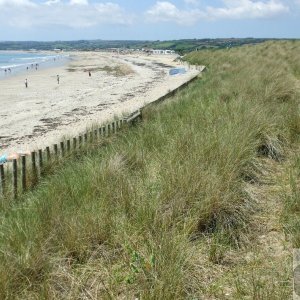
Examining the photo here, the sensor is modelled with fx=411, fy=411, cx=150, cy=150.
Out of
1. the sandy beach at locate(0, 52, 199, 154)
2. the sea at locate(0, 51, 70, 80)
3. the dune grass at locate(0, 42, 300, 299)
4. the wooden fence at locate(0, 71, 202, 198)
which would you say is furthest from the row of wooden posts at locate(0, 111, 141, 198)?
the sea at locate(0, 51, 70, 80)

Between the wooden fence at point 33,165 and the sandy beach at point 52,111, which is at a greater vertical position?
the wooden fence at point 33,165

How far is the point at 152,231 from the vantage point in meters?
3.49

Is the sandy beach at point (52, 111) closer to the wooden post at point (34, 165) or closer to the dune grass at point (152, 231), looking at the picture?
the wooden post at point (34, 165)

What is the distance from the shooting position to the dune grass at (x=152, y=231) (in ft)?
9.60

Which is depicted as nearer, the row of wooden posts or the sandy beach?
the row of wooden posts

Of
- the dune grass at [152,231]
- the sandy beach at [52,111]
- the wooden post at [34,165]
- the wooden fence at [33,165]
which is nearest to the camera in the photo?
the dune grass at [152,231]

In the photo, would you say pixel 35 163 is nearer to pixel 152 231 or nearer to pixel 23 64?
pixel 152 231

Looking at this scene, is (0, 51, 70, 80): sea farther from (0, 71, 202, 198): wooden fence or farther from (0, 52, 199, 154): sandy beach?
(0, 71, 202, 198): wooden fence

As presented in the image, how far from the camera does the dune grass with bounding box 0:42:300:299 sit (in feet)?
9.60

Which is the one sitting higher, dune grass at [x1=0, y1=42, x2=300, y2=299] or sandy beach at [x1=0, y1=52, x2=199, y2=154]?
dune grass at [x1=0, y1=42, x2=300, y2=299]

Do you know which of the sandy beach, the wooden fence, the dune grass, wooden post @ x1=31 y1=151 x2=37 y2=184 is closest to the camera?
the dune grass

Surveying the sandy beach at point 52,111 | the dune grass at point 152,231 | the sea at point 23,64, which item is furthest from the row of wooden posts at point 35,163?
the sea at point 23,64

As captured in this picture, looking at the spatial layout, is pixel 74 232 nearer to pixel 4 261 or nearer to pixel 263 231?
pixel 4 261

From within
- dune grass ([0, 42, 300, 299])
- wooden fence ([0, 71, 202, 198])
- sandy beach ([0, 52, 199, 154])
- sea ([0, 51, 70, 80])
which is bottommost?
sea ([0, 51, 70, 80])
